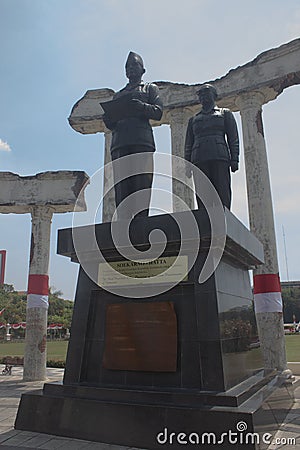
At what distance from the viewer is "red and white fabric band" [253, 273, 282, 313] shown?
806cm

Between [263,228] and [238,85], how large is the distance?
12.4ft

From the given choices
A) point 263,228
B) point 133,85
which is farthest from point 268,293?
point 133,85

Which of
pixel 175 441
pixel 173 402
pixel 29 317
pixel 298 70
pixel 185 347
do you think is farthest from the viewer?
pixel 29 317

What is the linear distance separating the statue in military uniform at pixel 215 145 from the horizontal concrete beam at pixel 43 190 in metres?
6.01

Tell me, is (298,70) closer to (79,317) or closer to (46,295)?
(79,317)

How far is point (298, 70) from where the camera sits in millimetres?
8711

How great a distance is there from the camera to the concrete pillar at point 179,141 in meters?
9.83

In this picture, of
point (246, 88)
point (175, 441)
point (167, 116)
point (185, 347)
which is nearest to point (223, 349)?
point (185, 347)

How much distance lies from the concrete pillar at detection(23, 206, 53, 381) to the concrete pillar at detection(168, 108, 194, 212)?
414 centimetres

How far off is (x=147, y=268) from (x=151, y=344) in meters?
0.84

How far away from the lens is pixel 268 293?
8117 mm

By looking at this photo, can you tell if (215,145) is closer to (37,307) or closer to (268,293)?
(268,293)

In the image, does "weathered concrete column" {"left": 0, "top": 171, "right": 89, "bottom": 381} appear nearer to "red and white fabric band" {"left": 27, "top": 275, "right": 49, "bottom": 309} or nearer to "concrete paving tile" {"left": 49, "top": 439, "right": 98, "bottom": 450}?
"red and white fabric band" {"left": 27, "top": 275, "right": 49, "bottom": 309}

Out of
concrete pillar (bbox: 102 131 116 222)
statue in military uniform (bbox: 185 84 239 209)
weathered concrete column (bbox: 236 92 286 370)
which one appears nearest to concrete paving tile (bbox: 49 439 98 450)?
statue in military uniform (bbox: 185 84 239 209)
